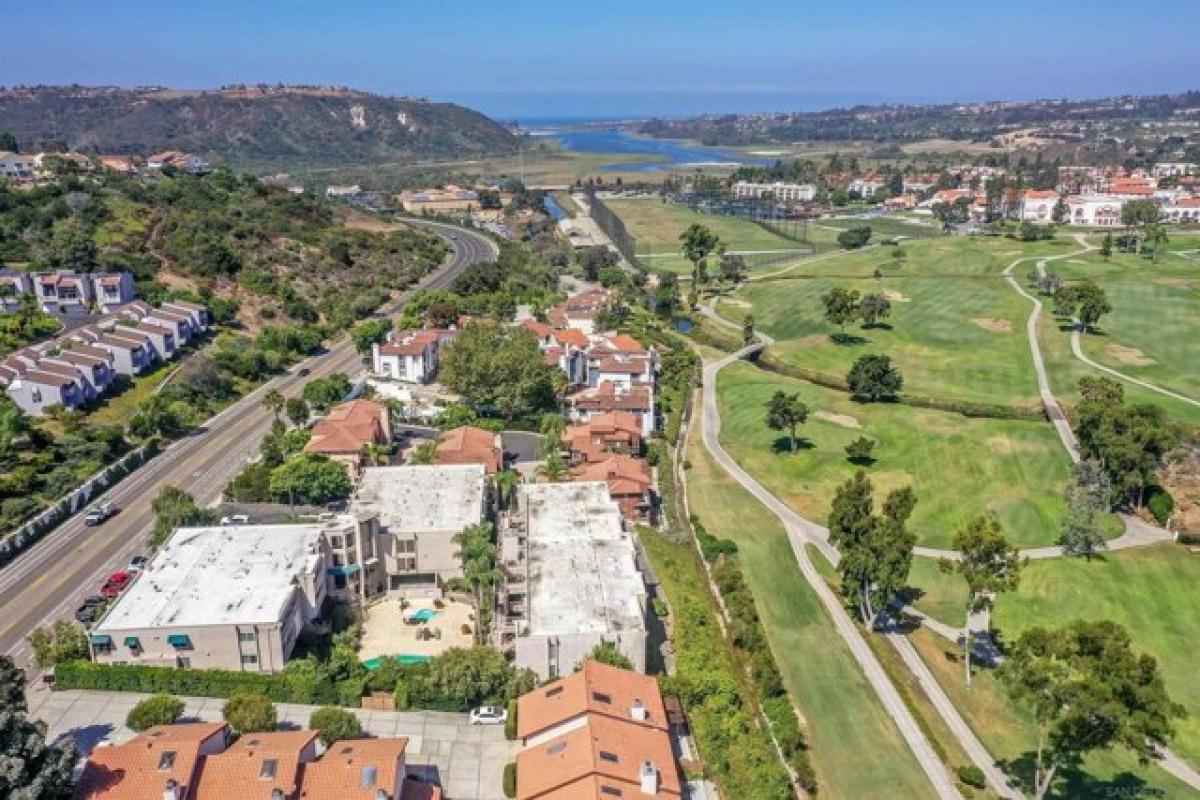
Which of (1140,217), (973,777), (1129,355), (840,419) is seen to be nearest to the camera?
(973,777)

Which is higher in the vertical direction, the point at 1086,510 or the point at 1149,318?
the point at 1149,318

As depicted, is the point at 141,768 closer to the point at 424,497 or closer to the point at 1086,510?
the point at 424,497

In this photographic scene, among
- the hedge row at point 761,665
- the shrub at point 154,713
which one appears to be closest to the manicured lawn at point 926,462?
the hedge row at point 761,665

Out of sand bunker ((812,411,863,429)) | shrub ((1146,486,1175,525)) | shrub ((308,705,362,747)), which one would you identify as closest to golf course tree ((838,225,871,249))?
sand bunker ((812,411,863,429))

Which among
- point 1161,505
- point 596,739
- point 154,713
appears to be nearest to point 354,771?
point 596,739

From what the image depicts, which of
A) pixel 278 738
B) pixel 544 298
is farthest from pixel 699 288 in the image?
pixel 278 738

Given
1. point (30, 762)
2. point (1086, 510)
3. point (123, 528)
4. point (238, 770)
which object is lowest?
point (123, 528)
